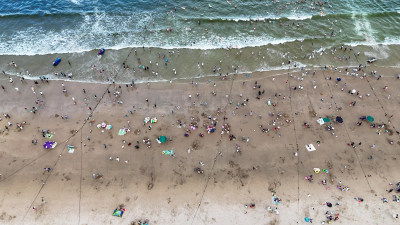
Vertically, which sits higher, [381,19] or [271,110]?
[381,19]

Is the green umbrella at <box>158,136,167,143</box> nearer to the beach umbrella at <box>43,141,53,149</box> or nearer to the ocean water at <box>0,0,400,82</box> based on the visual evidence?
the ocean water at <box>0,0,400,82</box>

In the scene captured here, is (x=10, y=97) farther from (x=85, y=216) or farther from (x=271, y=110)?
(x=271, y=110)

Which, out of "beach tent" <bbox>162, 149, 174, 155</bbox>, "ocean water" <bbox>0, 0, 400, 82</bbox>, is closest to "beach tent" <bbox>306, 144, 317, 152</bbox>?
"ocean water" <bbox>0, 0, 400, 82</bbox>

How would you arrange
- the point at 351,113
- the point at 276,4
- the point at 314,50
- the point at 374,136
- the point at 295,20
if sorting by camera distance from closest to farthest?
the point at 374,136
the point at 351,113
the point at 314,50
the point at 295,20
the point at 276,4

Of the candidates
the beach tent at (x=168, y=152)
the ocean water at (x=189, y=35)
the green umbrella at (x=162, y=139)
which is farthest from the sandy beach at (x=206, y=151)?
the ocean water at (x=189, y=35)

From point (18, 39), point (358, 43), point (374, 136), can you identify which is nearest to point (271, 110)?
point (374, 136)

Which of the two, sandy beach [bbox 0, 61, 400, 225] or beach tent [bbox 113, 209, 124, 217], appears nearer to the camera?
beach tent [bbox 113, 209, 124, 217]

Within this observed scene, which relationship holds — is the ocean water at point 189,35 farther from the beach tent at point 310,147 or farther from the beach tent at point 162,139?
the beach tent at point 310,147
